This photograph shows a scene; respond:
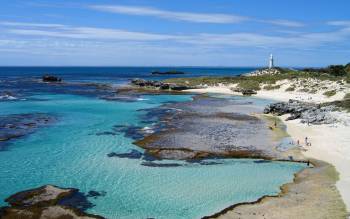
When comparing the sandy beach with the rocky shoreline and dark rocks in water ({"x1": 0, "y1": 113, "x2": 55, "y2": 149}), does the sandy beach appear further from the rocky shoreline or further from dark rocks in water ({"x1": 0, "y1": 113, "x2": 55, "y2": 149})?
dark rocks in water ({"x1": 0, "y1": 113, "x2": 55, "y2": 149})

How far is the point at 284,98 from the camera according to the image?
77.9m

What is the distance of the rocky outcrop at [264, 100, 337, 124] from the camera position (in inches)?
1845

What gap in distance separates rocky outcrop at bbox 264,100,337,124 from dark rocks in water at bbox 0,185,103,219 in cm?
3138

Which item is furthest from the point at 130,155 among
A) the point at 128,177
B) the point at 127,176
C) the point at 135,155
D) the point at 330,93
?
the point at 330,93

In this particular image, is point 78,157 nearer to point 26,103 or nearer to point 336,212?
point 336,212

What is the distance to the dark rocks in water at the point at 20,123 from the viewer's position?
137 feet

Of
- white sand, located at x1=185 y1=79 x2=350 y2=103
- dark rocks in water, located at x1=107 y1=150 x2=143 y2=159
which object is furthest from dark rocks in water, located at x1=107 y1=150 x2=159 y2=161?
white sand, located at x1=185 y1=79 x2=350 y2=103

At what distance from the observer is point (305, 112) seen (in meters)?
51.4

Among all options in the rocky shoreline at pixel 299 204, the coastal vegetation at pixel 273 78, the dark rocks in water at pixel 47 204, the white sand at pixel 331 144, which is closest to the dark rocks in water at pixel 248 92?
the coastal vegetation at pixel 273 78

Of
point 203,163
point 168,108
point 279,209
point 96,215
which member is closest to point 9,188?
point 96,215

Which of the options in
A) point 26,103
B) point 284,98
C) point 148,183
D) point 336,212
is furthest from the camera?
point 284,98

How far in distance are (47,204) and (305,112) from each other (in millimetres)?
37172

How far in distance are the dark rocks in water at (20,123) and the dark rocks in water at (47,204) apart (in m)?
17.0

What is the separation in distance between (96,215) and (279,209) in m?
9.54
